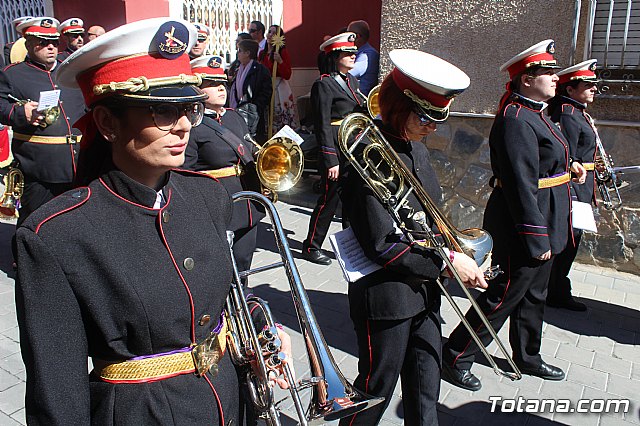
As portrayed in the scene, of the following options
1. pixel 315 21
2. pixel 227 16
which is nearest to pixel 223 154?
pixel 315 21

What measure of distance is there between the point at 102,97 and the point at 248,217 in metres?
2.40

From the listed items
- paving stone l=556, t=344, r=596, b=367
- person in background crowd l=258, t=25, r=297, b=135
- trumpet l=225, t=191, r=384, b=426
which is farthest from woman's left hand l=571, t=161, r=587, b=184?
person in background crowd l=258, t=25, r=297, b=135

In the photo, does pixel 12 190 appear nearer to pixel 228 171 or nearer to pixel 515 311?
pixel 228 171

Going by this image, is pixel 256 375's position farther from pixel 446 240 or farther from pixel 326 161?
pixel 326 161

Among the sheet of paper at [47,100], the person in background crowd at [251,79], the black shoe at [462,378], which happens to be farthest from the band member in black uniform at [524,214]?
the person in background crowd at [251,79]

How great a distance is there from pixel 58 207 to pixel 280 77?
7293 millimetres

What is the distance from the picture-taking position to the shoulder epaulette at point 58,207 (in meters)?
1.37

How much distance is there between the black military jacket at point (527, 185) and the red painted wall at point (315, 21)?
5.05m

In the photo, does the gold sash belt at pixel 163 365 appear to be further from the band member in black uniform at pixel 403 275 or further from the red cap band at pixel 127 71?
the band member in black uniform at pixel 403 275

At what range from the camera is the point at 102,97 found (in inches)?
56.8

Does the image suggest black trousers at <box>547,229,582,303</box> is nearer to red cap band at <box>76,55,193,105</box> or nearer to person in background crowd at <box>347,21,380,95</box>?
person in background crowd at <box>347,21,380,95</box>

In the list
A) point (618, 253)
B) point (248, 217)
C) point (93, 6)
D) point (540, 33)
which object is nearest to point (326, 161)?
point (248, 217)

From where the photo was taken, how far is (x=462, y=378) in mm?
3525

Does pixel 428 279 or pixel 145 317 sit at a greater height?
pixel 145 317
